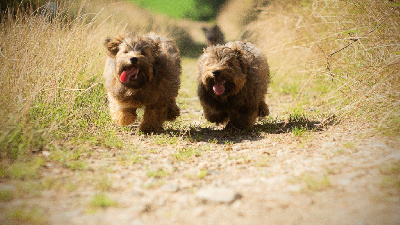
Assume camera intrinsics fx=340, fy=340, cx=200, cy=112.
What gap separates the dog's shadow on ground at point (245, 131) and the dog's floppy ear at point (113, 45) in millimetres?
1440

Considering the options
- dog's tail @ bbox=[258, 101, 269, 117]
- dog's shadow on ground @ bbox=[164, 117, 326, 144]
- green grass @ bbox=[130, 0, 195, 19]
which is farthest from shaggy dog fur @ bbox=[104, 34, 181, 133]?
green grass @ bbox=[130, 0, 195, 19]

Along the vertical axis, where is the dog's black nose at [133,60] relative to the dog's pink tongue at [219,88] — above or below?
above

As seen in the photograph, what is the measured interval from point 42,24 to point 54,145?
2344 mm

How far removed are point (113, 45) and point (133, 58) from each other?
61 centimetres

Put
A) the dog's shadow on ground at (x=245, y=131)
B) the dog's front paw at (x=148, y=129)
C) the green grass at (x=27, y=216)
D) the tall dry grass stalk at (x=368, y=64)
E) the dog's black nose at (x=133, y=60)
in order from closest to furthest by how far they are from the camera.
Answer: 1. the green grass at (x=27, y=216)
2. the tall dry grass stalk at (x=368, y=64)
3. the dog's black nose at (x=133, y=60)
4. the dog's shadow on ground at (x=245, y=131)
5. the dog's front paw at (x=148, y=129)

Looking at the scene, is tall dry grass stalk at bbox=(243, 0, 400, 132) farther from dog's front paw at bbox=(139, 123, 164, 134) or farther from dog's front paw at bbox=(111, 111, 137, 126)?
dog's front paw at bbox=(111, 111, 137, 126)

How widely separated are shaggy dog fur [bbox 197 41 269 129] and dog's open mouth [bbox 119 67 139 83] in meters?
1.04

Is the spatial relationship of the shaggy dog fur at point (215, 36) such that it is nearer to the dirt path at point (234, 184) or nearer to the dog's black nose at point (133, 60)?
the dog's black nose at point (133, 60)

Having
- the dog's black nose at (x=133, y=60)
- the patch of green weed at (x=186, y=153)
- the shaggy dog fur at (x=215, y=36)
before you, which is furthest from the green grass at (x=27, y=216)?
the shaggy dog fur at (x=215, y=36)

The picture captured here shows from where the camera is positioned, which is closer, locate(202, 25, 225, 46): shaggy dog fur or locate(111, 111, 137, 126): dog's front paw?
locate(111, 111, 137, 126): dog's front paw

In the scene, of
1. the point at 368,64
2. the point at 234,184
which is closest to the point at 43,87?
the point at 234,184

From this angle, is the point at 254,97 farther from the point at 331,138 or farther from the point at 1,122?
the point at 1,122

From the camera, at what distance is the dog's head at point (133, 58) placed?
4586 millimetres

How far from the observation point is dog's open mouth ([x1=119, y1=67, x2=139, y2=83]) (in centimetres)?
465
